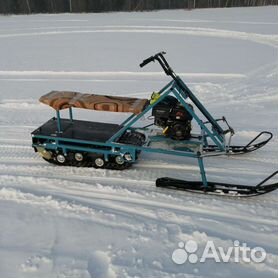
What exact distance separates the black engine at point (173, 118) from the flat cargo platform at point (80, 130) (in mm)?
652

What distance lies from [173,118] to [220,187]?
0.98m

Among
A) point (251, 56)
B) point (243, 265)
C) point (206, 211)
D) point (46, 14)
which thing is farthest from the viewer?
point (46, 14)

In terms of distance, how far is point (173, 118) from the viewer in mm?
4285

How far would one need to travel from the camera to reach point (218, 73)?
8.84m

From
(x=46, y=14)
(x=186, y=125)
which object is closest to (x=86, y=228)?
(x=186, y=125)

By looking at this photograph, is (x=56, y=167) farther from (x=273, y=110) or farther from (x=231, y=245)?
(x=273, y=110)

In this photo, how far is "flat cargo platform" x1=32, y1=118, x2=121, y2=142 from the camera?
4.43m

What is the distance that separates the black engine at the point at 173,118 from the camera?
4270 millimetres

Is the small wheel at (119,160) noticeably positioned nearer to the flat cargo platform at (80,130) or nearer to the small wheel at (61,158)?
the flat cargo platform at (80,130)

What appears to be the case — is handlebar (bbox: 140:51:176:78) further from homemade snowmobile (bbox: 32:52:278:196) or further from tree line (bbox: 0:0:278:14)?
tree line (bbox: 0:0:278:14)

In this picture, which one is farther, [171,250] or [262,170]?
[262,170]

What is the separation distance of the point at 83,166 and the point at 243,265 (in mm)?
2202

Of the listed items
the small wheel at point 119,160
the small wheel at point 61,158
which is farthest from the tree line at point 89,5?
the small wheel at point 119,160

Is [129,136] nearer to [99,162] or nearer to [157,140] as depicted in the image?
[157,140]
